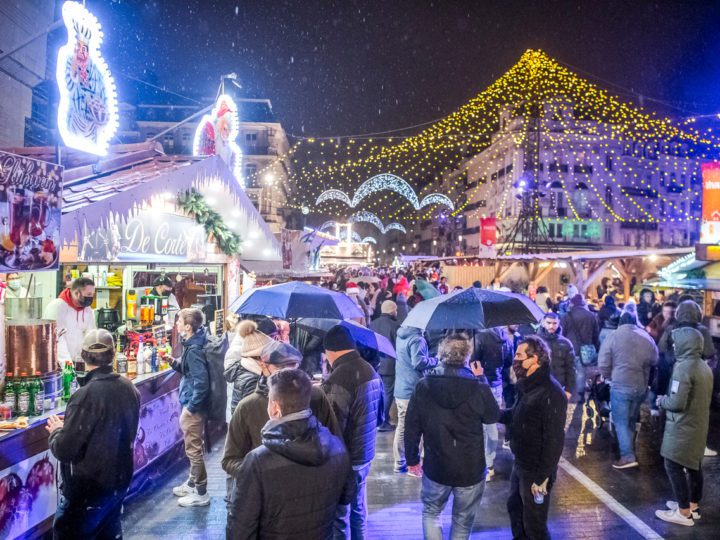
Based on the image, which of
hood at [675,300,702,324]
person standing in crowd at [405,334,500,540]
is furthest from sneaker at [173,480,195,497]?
hood at [675,300,702,324]

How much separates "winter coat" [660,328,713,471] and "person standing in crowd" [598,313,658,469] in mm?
1213

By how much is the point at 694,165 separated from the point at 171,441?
58.6 meters

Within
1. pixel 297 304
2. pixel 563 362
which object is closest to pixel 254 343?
pixel 297 304

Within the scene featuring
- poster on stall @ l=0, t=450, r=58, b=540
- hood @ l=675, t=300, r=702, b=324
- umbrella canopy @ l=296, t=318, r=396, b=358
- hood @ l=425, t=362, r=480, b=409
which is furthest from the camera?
hood @ l=675, t=300, r=702, b=324

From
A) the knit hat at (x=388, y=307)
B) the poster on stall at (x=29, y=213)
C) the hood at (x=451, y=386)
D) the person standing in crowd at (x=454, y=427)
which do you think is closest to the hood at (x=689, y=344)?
the person standing in crowd at (x=454, y=427)

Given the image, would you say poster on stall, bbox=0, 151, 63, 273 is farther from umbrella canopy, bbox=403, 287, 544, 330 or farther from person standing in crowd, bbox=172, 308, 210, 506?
umbrella canopy, bbox=403, 287, 544, 330

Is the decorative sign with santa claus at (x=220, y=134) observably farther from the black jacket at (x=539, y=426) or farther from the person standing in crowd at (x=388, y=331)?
the black jacket at (x=539, y=426)

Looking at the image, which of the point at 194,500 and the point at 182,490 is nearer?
the point at 194,500

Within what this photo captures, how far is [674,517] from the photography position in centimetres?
484

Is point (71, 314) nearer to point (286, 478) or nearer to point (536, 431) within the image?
point (286, 478)

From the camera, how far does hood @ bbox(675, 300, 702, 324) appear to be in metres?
5.23

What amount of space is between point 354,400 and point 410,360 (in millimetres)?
2682

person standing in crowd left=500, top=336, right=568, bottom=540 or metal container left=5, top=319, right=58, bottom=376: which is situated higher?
metal container left=5, top=319, right=58, bottom=376

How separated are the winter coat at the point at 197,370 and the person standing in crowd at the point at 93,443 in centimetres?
142
